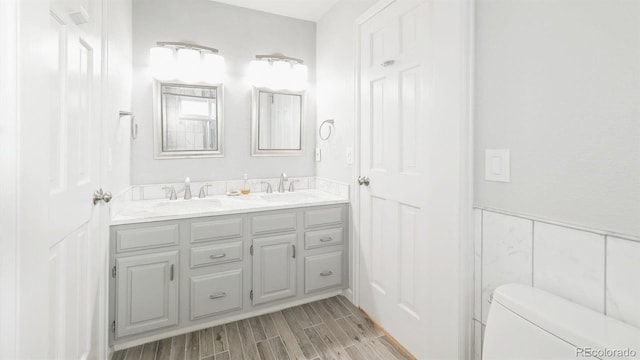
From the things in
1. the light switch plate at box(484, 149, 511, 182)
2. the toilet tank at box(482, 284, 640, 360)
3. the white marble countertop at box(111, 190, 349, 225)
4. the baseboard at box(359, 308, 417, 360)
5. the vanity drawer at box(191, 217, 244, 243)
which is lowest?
the baseboard at box(359, 308, 417, 360)

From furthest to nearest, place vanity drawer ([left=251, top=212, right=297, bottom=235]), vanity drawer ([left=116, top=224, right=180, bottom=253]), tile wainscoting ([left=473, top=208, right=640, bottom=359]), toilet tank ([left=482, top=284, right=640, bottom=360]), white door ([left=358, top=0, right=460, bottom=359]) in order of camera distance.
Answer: vanity drawer ([left=251, top=212, right=297, bottom=235]), vanity drawer ([left=116, top=224, right=180, bottom=253]), white door ([left=358, top=0, right=460, bottom=359]), tile wainscoting ([left=473, top=208, right=640, bottom=359]), toilet tank ([left=482, top=284, right=640, bottom=360])

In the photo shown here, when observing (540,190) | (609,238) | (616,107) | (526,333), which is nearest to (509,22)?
(616,107)

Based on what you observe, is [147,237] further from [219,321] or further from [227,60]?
[227,60]

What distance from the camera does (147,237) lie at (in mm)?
1762

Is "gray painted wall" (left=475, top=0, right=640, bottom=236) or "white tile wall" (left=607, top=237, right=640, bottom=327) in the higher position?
"gray painted wall" (left=475, top=0, right=640, bottom=236)

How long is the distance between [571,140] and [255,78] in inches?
89.2

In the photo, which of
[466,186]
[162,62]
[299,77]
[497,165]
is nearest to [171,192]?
[162,62]

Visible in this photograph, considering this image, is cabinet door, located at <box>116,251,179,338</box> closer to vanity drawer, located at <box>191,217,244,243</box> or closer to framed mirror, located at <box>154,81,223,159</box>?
vanity drawer, located at <box>191,217,244,243</box>

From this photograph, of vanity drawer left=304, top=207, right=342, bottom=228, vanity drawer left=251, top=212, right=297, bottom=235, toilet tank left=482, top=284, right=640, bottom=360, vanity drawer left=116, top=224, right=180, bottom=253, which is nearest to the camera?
toilet tank left=482, top=284, right=640, bottom=360

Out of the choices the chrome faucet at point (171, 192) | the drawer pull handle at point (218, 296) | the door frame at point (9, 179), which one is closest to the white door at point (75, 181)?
the door frame at point (9, 179)

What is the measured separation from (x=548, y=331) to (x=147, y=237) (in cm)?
190

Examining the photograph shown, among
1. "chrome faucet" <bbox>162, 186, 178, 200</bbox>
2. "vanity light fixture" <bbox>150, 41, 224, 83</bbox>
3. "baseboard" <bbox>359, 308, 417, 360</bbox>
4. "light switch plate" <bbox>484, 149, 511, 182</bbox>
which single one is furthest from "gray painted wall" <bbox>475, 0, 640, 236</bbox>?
"chrome faucet" <bbox>162, 186, 178, 200</bbox>

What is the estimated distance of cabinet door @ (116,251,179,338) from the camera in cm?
172

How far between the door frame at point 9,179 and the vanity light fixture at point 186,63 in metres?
1.82
